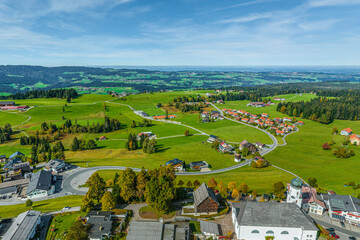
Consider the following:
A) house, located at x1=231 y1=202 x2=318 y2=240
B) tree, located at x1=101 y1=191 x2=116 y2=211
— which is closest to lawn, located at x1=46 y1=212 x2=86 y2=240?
tree, located at x1=101 y1=191 x2=116 y2=211

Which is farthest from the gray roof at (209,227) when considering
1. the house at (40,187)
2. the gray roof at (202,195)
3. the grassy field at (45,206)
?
the house at (40,187)

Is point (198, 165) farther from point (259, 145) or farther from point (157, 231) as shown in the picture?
point (157, 231)

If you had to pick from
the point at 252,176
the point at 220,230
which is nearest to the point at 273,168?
the point at 252,176

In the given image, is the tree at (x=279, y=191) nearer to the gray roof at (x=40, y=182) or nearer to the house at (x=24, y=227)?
the house at (x=24, y=227)

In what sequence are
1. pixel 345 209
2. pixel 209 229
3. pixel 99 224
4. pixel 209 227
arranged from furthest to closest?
1. pixel 345 209
2. pixel 99 224
3. pixel 209 227
4. pixel 209 229

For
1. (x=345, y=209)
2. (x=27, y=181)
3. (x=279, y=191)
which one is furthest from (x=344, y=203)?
(x=27, y=181)

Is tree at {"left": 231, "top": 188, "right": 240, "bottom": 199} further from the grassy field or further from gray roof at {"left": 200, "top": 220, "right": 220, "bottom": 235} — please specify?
the grassy field
